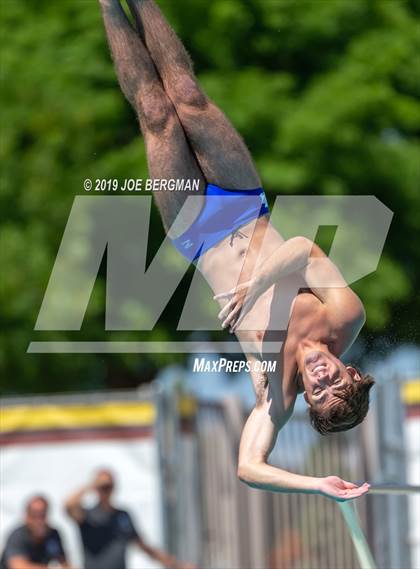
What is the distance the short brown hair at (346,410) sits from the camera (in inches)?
253

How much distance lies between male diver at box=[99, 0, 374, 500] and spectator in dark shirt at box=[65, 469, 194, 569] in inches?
157

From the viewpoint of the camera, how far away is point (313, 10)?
44.0ft

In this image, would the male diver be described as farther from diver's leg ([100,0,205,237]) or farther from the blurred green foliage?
the blurred green foliage

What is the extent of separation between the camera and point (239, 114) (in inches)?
511

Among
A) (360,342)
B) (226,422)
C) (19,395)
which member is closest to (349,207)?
(226,422)

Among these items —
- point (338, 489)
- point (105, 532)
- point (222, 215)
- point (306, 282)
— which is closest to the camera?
point (338, 489)

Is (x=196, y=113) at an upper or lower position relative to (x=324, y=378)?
upper

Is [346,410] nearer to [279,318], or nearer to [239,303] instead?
[279,318]

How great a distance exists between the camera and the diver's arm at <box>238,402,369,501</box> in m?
6.07
